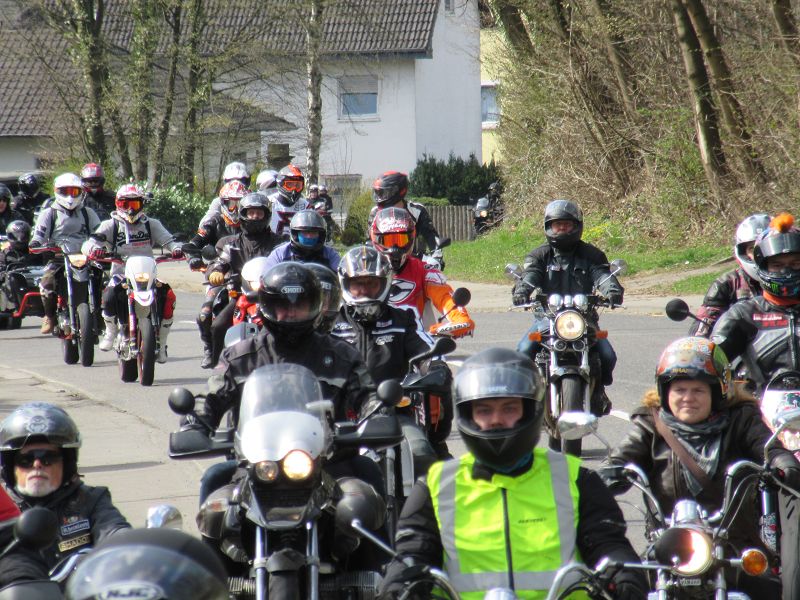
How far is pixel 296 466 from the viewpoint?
470 cm

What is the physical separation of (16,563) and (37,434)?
69 cm

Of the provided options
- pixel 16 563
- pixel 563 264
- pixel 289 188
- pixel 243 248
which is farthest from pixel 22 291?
pixel 16 563

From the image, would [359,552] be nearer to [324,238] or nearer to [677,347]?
[677,347]

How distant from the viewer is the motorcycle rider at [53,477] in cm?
527

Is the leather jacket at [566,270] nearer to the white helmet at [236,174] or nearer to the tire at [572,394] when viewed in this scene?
the tire at [572,394]

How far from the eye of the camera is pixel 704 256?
2283cm

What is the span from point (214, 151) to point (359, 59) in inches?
366

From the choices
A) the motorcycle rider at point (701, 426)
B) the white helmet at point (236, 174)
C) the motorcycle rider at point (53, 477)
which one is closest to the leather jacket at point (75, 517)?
the motorcycle rider at point (53, 477)

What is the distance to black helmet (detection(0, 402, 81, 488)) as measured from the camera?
5262mm

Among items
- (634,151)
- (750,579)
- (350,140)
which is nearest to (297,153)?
(350,140)

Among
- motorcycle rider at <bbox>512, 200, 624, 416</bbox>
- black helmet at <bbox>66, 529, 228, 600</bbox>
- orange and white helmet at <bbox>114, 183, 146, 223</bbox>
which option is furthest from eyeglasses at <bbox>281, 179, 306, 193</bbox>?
black helmet at <bbox>66, 529, 228, 600</bbox>

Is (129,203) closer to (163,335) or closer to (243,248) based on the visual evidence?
(163,335)

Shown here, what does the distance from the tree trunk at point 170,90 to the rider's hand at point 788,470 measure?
33.5 m

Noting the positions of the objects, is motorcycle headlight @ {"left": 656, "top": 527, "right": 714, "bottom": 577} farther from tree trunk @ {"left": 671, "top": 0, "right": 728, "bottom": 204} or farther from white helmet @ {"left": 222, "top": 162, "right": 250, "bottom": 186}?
tree trunk @ {"left": 671, "top": 0, "right": 728, "bottom": 204}
